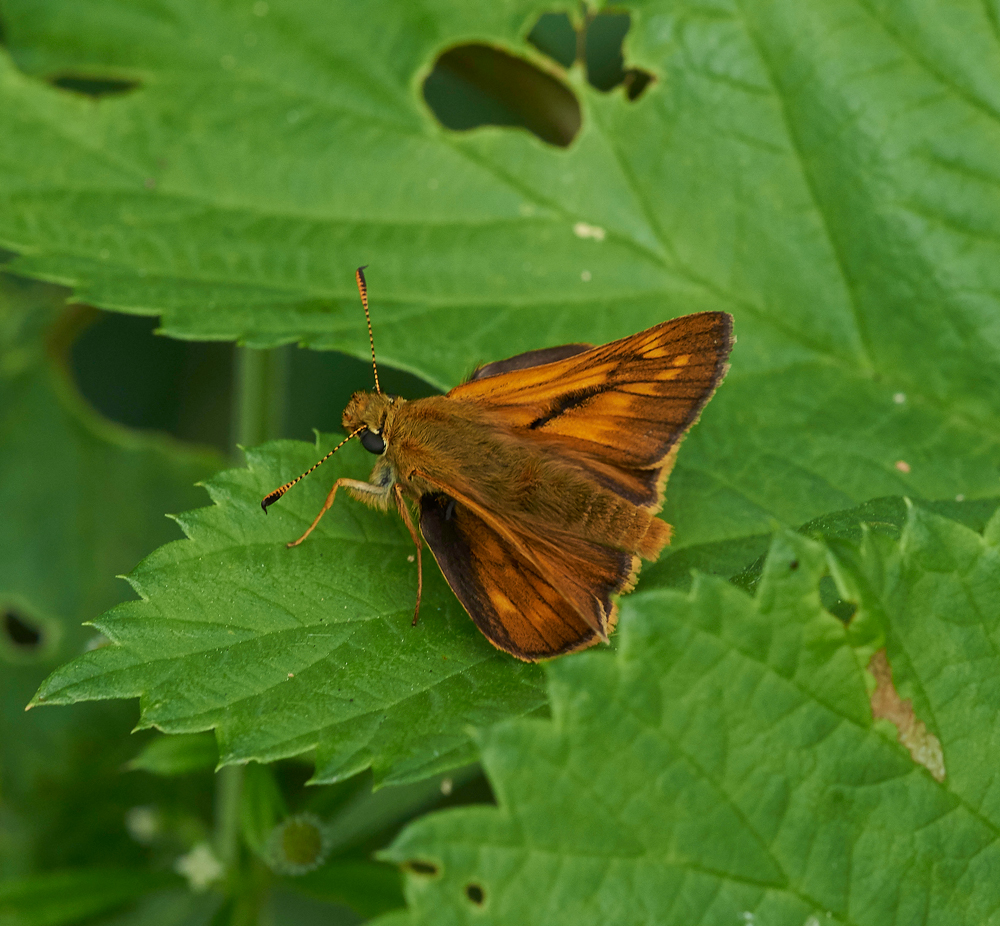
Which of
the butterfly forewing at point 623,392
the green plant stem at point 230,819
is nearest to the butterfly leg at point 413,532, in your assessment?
the butterfly forewing at point 623,392

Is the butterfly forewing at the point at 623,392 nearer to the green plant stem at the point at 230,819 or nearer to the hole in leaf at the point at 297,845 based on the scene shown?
the hole in leaf at the point at 297,845

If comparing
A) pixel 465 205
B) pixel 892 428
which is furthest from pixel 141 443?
pixel 892 428

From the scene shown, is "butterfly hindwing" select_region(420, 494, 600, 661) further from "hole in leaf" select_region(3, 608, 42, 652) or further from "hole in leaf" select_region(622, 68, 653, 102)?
"hole in leaf" select_region(3, 608, 42, 652)

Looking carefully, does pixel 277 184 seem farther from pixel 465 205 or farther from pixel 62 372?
pixel 62 372

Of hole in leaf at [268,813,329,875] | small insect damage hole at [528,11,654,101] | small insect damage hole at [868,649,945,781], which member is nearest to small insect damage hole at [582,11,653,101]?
small insect damage hole at [528,11,654,101]

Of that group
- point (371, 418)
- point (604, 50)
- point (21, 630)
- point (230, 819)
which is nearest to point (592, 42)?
point (604, 50)

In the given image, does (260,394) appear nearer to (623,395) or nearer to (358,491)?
(358,491)
